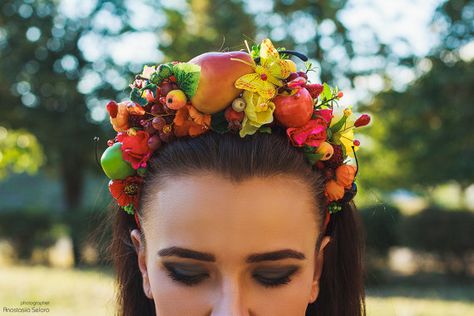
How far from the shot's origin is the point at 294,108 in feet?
7.79

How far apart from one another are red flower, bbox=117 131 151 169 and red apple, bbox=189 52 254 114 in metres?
0.30

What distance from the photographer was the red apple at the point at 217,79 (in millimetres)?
2291

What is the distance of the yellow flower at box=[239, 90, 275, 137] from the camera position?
2316 mm

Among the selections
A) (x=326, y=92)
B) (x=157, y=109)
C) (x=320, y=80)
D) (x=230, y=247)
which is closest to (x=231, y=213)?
(x=230, y=247)

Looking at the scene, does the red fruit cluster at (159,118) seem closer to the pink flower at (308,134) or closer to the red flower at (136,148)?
the red flower at (136,148)

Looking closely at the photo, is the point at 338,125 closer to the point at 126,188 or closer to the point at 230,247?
the point at 230,247

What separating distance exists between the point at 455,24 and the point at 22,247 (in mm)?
13092

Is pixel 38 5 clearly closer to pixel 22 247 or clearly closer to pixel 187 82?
pixel 22 247

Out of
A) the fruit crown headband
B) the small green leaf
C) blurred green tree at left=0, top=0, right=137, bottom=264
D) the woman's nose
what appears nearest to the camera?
the woman's nose

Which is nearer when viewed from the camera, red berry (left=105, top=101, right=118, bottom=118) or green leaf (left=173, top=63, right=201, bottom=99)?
green leaf (left=173, top=63, right=201, bottom=99)

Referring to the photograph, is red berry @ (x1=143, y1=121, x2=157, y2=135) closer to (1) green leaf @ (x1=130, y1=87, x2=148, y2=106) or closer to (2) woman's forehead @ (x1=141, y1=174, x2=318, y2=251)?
(1) green leaf @ (x1=130, y1=87, x2=148, y2=106)

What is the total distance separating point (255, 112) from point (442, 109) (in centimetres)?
1314

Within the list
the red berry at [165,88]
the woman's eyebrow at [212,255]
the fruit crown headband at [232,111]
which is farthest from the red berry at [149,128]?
the woman's eyebrow at [212,255]

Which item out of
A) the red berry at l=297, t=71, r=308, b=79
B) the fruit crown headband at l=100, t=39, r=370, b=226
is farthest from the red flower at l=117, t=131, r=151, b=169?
the red berry at l=297, t=71, r=308, b=79
